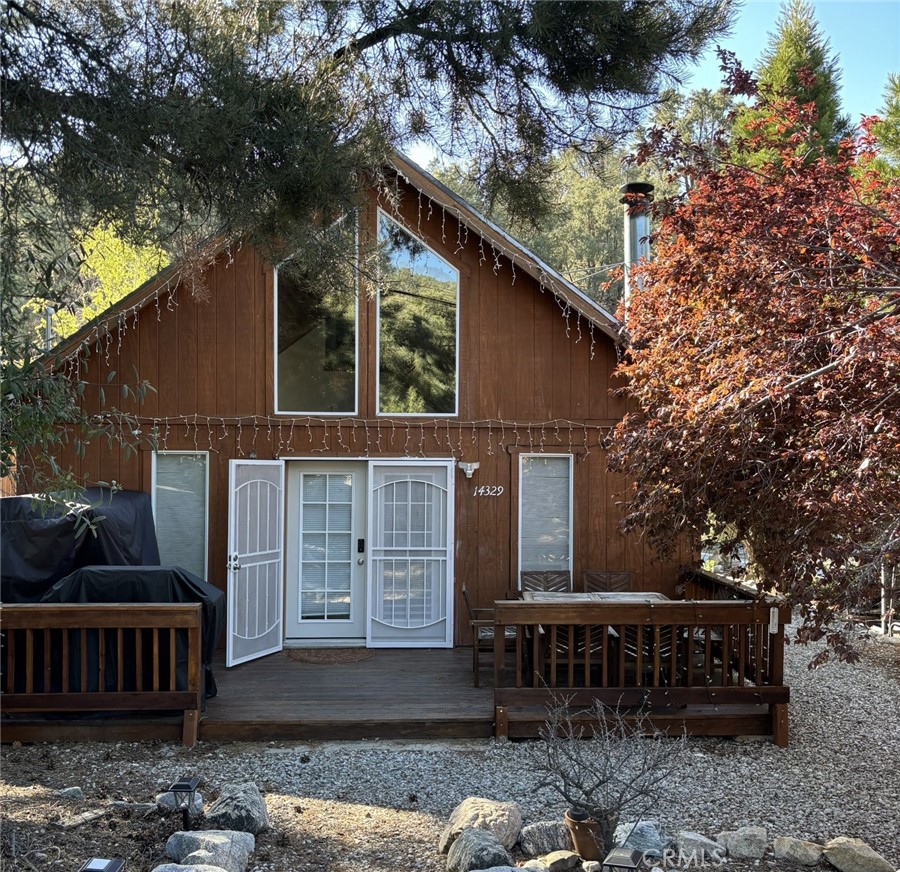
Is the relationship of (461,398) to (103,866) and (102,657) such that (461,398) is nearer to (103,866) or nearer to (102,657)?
(102,657)

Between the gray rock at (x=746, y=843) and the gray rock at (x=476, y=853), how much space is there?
Answer: 111 centimetres

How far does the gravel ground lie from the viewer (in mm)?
4355

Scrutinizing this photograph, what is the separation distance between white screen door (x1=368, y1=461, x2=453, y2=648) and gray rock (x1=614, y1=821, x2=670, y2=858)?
4.70 metres

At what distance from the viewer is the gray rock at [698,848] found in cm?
425

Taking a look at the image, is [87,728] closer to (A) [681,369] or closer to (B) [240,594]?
(B) [240,594]

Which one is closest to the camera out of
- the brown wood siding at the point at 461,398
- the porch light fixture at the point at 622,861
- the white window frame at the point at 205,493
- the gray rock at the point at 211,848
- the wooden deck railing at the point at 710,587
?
the porch light fixture at the point at 622,861

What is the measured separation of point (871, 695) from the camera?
795cm

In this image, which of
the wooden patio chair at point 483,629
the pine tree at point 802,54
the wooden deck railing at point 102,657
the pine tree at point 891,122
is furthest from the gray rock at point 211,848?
the pine tree at point 802,54

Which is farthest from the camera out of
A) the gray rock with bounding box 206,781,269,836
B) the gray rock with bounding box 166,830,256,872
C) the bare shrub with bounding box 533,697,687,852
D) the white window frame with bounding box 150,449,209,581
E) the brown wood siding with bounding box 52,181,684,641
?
the brown wood siding with bounding box 52,181,684,641

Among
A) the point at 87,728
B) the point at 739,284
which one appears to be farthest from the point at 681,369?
the point at 87,728

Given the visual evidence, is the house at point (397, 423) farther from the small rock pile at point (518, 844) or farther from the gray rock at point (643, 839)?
the gray rock at point (643, 839)

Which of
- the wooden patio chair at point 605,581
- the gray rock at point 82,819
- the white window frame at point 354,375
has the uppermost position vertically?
the white window frame at point 354,375

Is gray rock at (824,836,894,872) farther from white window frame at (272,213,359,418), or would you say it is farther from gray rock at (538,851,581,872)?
white window frame at (272,213,359,418)

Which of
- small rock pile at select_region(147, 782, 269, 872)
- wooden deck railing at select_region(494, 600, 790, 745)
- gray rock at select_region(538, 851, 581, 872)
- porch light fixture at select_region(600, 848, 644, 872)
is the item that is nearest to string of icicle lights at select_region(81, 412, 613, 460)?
wooden deck railing at select_region(494, 600, 790, 745)
